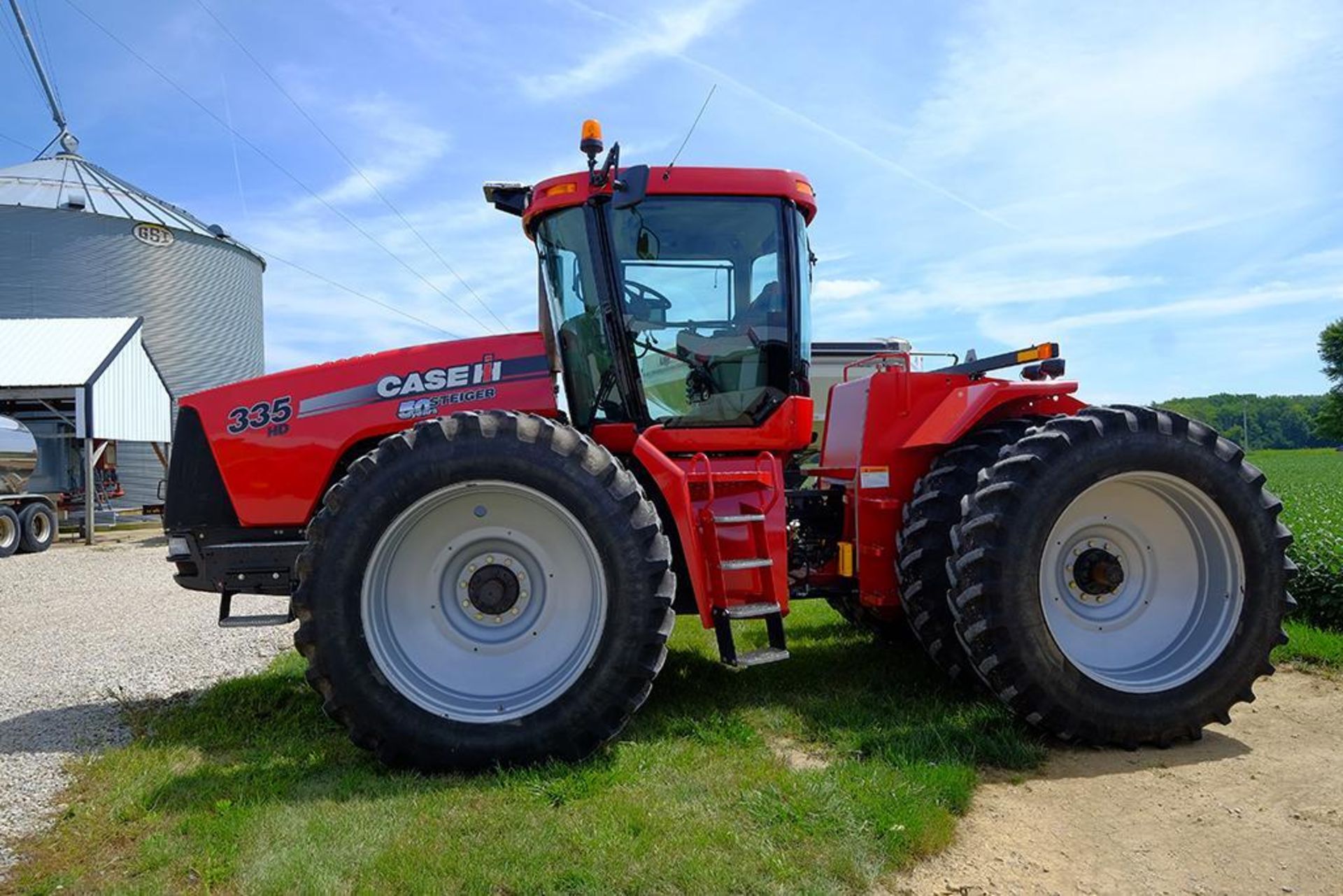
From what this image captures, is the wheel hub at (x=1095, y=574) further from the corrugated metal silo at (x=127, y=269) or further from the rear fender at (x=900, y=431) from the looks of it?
the corrugated metal silo at (x=127, y=269)

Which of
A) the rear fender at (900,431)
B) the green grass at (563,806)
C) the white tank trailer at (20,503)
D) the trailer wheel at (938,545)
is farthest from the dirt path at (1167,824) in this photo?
the white tank trailer at (20,503)

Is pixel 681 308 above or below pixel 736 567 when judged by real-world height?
above

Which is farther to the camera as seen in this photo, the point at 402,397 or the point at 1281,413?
the point at 1281,413

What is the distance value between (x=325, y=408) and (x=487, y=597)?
1.44 m

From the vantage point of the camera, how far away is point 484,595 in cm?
414

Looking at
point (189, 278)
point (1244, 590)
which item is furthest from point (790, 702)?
point (189, 278)

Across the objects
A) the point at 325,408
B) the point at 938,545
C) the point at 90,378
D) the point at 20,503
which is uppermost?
the point at 90,378

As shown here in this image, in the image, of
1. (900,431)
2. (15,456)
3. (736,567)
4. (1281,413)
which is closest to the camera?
(736,567)

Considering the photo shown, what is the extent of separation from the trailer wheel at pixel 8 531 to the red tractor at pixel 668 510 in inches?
581

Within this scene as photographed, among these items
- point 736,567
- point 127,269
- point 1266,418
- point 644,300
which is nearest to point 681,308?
point 644,300

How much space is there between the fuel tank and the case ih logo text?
16774mm

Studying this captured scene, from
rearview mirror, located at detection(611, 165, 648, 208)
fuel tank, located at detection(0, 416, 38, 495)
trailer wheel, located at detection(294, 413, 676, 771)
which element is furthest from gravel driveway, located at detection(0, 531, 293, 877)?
fuel tank, located at detection(0, 416, 38, 495)

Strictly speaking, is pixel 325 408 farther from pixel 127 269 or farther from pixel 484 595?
pixel 127 269

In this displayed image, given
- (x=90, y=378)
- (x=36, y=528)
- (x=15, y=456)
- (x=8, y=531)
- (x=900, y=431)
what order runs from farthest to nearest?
(x=90, y=378) < (x=15, y=456) < (x=36, y=528) < (x=8, y=531) < (x=900, y=431)
